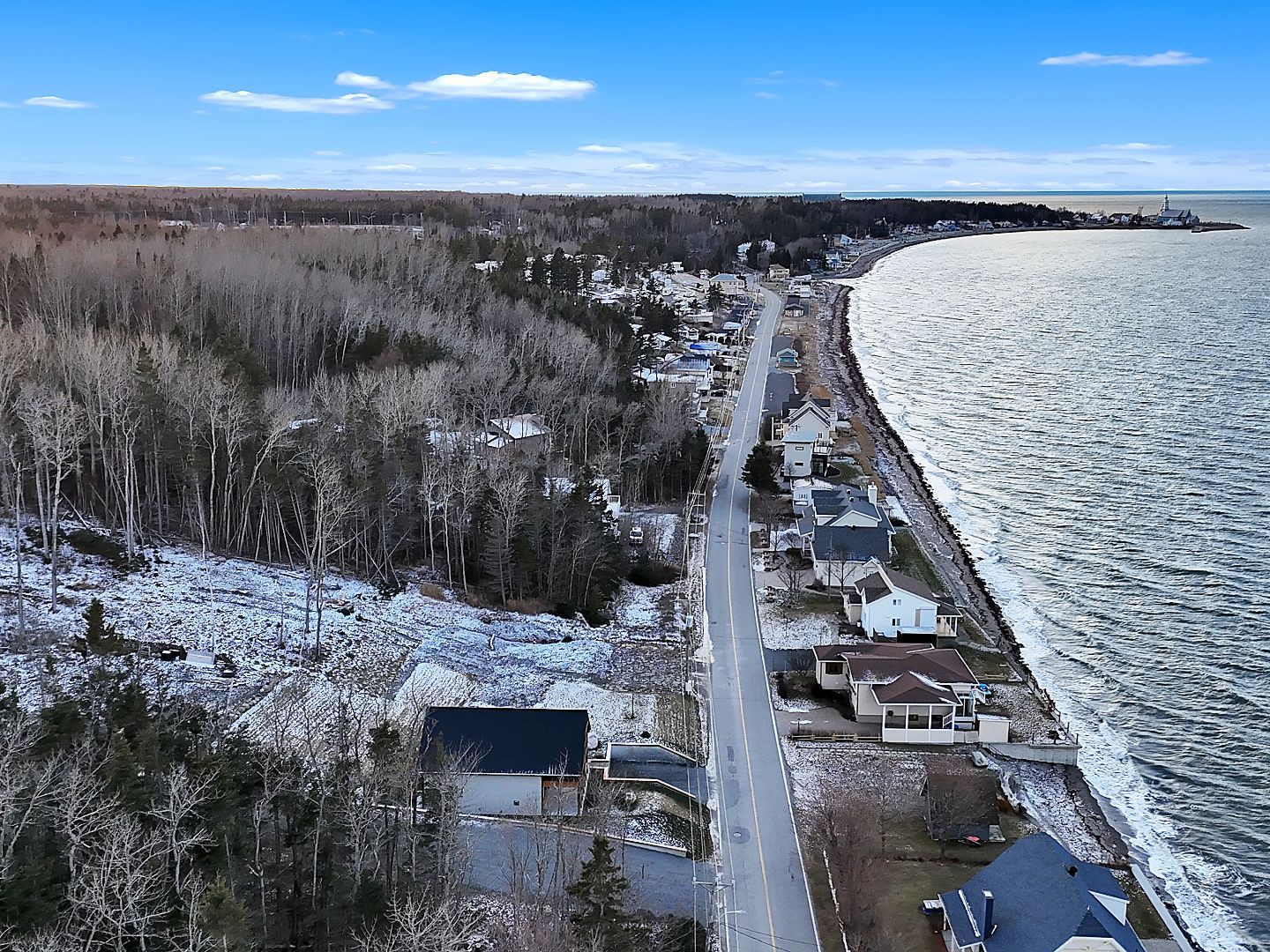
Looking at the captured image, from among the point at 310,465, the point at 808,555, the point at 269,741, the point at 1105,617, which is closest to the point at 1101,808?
the point at 1105,617

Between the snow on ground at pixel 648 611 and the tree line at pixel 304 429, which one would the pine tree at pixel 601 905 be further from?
the tree line at pixel 304 429

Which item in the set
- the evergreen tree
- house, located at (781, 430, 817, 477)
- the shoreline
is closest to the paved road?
the evergreen tree

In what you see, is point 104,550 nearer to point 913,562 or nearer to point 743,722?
point 743,722

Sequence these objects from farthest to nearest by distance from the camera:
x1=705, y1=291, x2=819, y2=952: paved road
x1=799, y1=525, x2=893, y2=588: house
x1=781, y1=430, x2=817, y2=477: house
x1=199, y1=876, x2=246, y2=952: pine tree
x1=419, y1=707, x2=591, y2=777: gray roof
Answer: x1=781, y1=430, x2=817, y2=477: house → x1=799, y1=525, x2=893, y2=588: house → x1=419, y1=707, x2=591, y2=777: gray roof → x1=705, y1=291, x2=819, y2=952: paved road → x1=199, y1=876, x2=246, y2=952: pine tree

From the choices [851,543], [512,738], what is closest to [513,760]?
[512,738]

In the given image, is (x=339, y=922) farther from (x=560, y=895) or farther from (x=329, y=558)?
(x=329, y=558)

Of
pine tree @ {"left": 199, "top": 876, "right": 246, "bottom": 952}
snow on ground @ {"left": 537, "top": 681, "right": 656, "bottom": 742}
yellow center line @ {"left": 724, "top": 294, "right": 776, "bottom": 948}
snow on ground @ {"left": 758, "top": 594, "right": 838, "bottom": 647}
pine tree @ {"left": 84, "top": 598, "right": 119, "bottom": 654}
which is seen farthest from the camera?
snow on ground @ {"left": 758, "top": 594, "right": 838, "bottom": 647}

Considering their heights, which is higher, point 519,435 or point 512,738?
point 519,435

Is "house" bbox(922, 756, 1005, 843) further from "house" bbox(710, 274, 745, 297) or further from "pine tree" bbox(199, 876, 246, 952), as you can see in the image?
"house" bbox(710, 274, 745, 297)
